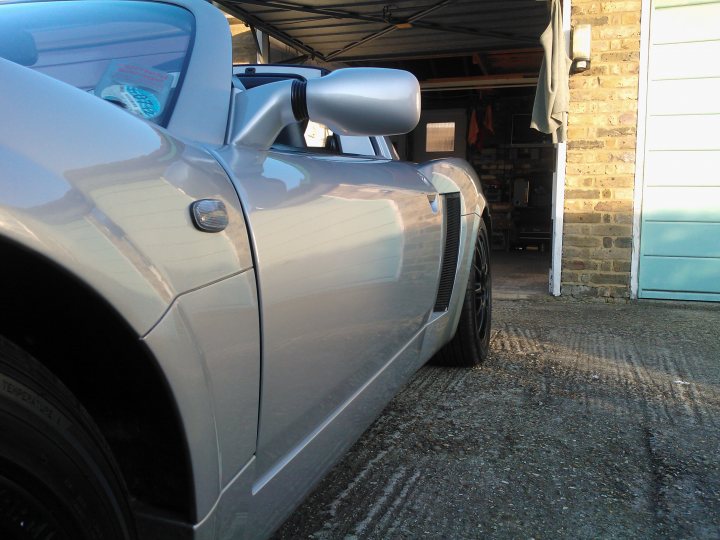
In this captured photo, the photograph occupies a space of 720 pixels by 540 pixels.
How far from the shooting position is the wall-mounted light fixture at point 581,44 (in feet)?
18.2

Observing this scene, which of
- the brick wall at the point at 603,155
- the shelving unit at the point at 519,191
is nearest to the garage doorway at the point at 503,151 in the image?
the shelving unit at the point at 519,191

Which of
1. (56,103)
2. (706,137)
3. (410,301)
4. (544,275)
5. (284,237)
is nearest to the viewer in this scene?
(56,103)

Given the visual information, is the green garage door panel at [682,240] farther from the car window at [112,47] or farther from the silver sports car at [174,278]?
the car window at [112,47]

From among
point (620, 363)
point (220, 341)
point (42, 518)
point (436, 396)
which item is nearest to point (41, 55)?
point (220, 341)

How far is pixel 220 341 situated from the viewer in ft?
3.63

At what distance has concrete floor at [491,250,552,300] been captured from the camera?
6.33 metres

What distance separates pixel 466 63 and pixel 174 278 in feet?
35.6

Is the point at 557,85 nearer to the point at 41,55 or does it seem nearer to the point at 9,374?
the point at 41,55

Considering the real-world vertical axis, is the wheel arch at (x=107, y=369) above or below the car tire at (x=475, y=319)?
above

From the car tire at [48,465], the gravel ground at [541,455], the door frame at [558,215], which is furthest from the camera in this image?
the door frame at [558,215]

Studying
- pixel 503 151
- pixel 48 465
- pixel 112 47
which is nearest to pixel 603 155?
pixel 112 47

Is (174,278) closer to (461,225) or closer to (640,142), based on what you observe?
(461,225)

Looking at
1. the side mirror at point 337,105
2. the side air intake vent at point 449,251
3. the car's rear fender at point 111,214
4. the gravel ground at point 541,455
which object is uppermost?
the side mirror at point 337,105

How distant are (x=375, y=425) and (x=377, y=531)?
88 cm
